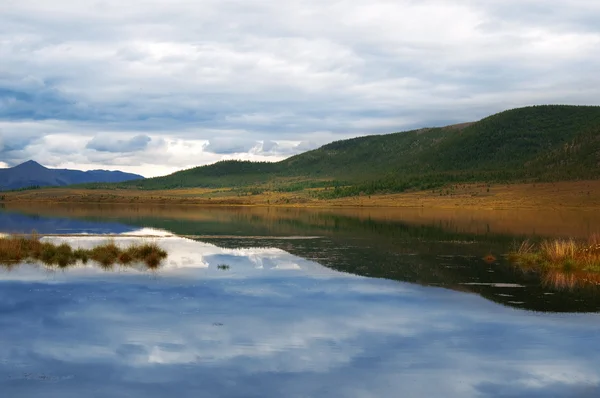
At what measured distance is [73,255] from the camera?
3055 cm

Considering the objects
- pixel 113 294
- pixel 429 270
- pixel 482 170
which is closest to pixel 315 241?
pixel 429 270

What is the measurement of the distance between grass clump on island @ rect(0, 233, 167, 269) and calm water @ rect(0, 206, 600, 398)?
1.07 metres

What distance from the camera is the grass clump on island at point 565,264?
25.8 meters

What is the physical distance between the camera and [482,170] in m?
168

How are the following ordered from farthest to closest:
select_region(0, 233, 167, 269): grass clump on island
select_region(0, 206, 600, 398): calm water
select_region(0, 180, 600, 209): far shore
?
select_region(0, 180, 600, 209): far shore, select_region(0, 233, 167, 269): grass clump on island, select_region(0, 206, 600, 398): calm water

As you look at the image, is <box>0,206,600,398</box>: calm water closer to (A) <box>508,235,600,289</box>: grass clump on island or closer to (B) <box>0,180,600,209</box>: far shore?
(A) <box>508,235,600,289</box>: grass clump on island

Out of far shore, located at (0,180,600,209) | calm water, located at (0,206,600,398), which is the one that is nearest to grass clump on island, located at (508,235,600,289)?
calm water, located at (0,206,600,398)

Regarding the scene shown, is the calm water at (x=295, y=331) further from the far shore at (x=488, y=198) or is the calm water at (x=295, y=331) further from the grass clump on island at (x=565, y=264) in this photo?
the far shore at (x=488, y=198)

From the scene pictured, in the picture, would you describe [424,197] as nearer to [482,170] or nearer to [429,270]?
[482,170]

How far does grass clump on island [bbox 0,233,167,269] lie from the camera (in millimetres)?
29516

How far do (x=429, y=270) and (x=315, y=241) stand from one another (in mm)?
14729

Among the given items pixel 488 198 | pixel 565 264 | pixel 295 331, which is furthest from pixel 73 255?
pixel 488 198

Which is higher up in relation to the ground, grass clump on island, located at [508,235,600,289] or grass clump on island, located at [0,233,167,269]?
grass clump on island, located at [0,233,167,269]

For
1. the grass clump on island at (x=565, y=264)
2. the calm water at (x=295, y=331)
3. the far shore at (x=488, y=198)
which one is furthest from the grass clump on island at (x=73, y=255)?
the far shore at (x=488, y=198)
